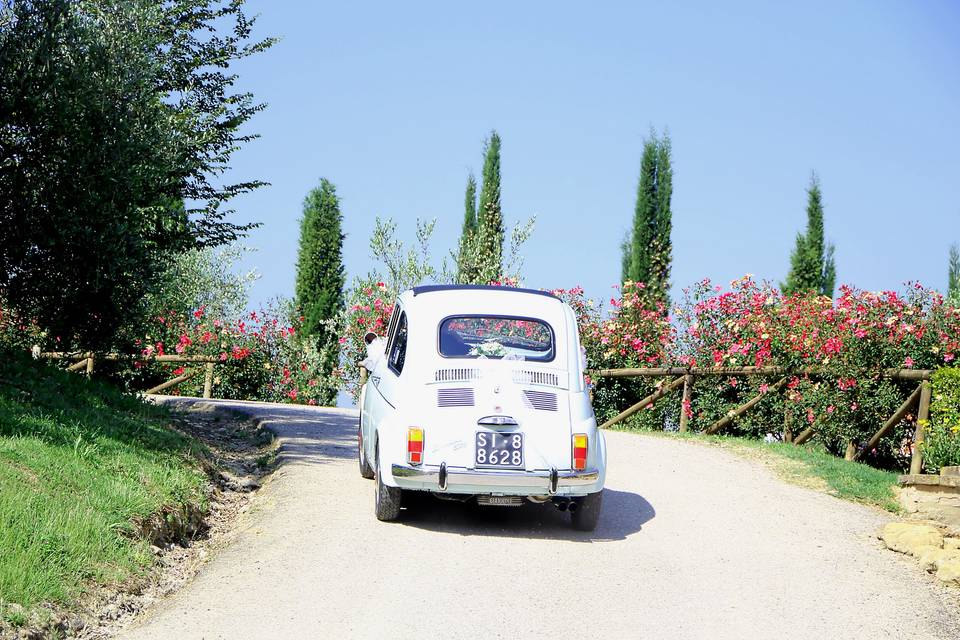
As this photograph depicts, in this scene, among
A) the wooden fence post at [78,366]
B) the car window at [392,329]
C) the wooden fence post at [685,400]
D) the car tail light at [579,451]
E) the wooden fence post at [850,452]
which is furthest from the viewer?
the wooden fence post at [78,366]

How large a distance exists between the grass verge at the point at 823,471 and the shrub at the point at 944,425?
1.86 ft

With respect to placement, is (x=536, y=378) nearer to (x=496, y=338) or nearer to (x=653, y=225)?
(x=496, y=338)

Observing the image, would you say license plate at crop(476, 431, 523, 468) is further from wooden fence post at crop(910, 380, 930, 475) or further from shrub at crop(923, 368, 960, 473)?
wooden fence post at crop(910, 380, 930, 475)

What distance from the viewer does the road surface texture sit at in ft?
20.6

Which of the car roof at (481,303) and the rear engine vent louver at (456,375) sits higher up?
the car roof at (481,303)

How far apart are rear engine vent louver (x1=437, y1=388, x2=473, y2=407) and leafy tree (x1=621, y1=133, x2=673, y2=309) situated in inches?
966

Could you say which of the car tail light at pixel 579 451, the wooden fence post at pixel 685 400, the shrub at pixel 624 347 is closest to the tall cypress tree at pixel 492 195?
the shrub at pixel 624 347

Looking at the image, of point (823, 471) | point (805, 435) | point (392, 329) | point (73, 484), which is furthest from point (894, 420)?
point (73, 484)

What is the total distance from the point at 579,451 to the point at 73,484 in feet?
13.3

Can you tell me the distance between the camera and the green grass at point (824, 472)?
11750 millimetres

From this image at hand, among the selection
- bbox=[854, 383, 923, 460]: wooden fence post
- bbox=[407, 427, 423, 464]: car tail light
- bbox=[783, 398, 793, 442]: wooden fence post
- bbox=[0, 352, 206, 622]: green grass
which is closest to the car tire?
bbox=[407, 427, 423, 464]: car tail light

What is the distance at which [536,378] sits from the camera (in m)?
8.90

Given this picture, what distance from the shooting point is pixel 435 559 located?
771cm

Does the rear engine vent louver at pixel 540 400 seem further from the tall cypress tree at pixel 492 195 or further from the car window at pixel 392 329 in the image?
the tall cypress tree at pixel 492 195
